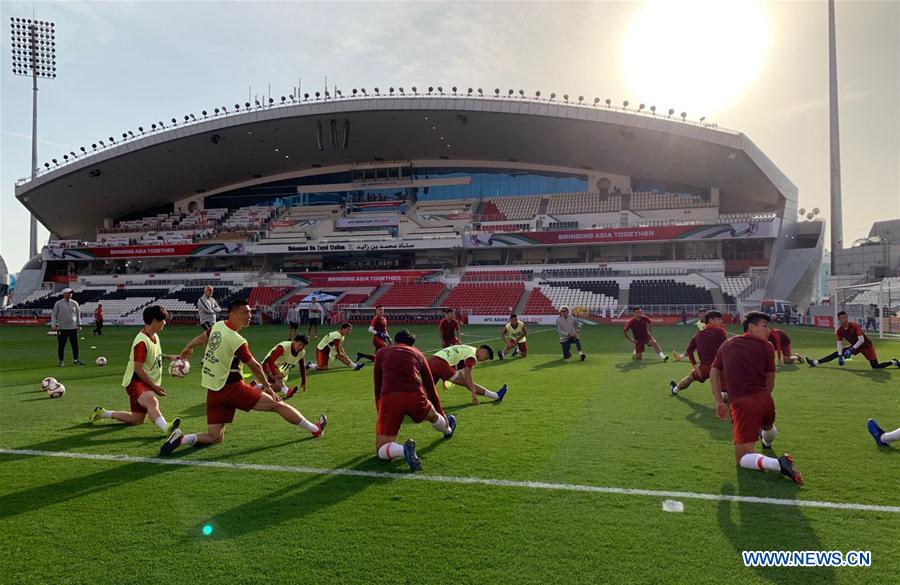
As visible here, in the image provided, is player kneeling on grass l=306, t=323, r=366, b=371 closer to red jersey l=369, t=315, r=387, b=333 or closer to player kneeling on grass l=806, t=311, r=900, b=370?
red jersey l=369, t=315, r=387, b=333

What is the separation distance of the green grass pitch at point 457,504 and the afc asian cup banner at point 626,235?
34.5m

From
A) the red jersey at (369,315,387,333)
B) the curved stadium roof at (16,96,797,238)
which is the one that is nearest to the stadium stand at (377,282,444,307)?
the curved stadium roof at (16,96,797,238)

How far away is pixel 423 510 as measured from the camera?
4.15 m

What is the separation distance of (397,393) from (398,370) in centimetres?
24

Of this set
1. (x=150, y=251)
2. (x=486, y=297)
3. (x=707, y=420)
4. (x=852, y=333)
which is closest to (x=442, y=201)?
(x=486, y=297)

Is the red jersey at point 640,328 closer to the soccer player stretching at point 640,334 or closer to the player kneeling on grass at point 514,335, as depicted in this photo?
the soccer player stretching at point 640,334

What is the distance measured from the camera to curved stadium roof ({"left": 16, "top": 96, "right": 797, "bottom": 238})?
1572 inches

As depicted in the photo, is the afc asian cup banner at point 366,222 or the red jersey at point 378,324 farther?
the afc asian cup banner at point 366,222

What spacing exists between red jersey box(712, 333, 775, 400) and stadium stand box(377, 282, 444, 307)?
3585 cm

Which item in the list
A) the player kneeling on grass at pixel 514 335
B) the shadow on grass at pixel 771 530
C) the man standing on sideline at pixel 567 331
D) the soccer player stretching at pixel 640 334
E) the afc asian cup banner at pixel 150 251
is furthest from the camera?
the afc asian cup banner at pixel 150 251

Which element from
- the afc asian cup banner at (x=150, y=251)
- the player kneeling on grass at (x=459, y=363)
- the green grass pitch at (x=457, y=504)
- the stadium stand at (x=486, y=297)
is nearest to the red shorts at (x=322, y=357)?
the green grass pitch at (x=457, y=504)

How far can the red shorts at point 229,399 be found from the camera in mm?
5863

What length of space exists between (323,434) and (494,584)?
403 centimetres

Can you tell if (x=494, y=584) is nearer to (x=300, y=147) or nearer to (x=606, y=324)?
(x=606, y=324)
